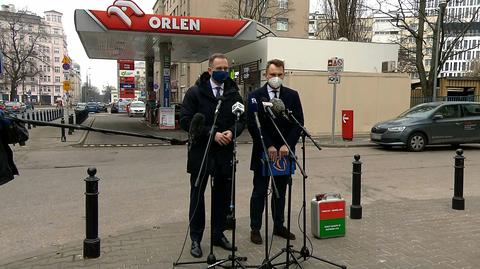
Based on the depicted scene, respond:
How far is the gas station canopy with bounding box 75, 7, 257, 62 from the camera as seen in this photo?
17.9 metres

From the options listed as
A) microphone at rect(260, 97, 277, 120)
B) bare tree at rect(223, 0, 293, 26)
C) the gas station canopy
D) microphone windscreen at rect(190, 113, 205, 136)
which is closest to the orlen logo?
the gas station canopy

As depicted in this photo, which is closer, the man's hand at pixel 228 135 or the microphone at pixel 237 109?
the microphone at pixel 237 109

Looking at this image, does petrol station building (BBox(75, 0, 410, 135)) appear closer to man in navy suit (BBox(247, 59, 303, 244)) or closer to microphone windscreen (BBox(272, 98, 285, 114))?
man in navy suit (BBox(247, 59, 303, 244))

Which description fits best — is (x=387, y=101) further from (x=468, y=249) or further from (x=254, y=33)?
(x=468, y=249)

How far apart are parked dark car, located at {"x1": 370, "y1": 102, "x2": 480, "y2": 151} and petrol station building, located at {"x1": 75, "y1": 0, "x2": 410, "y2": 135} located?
552 cm

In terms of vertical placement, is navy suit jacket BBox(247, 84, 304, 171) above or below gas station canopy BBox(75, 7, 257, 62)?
below

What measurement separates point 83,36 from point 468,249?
1869 centimetres

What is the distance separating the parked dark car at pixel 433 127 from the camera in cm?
1449

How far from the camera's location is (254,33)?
64.5 ft

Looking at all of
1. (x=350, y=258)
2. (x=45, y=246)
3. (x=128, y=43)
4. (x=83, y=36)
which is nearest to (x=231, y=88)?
(x=350, y=258)

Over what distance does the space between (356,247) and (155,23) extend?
613 inches

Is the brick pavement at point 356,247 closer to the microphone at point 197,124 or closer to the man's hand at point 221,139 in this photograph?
the man's hand at point 221,139

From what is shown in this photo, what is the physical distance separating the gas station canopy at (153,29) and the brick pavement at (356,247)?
46.2 ft

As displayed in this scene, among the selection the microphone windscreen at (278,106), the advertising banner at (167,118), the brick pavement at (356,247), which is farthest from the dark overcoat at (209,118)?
the advertising banner at (167,118)
